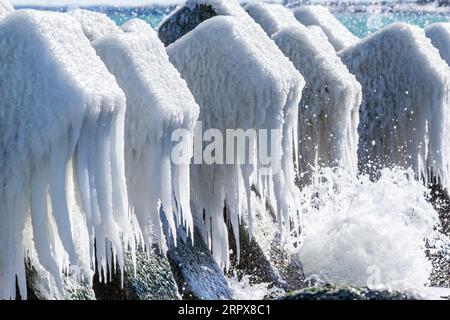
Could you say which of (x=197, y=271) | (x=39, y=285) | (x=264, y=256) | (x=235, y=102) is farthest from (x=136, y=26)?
(x=39, y=285)

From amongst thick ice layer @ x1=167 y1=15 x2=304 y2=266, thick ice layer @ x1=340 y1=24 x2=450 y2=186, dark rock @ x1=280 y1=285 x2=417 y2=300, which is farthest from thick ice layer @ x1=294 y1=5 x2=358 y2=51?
dark rock @ x1=280 y1=285 x2=417 y2=300

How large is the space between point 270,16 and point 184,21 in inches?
46.1

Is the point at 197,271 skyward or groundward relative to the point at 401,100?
groundward

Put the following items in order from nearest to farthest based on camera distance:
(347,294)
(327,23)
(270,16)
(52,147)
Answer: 1. (347,294)
2. (52,147)
3. (270,16)
4. (327,23)

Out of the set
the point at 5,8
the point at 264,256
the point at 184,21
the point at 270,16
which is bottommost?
the point at 264,256

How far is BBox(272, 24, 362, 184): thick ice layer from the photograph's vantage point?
30.0 ft

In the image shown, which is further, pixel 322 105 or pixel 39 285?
pixel 322 105

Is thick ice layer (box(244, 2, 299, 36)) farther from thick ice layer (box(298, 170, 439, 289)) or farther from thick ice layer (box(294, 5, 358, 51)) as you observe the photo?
thick ice layer (box(298, 170, 439, 289))

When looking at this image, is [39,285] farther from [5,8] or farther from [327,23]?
[327,23]

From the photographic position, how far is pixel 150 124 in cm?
639

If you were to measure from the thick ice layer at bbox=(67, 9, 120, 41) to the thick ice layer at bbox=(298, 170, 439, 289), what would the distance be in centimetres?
249

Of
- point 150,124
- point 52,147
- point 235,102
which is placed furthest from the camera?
point 235,102

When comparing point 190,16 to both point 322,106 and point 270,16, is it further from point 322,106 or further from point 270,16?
point 322,106

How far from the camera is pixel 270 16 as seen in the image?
34.6ft
